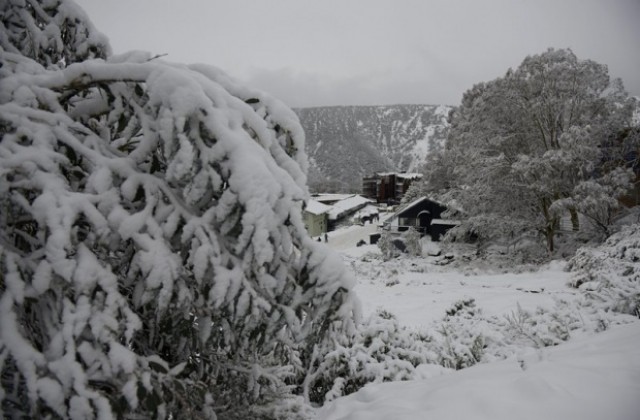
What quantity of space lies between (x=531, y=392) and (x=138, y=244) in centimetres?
272

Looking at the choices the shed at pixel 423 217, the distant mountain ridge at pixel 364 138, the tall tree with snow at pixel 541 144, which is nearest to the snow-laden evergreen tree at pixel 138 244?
the tall tree with snow at pixel 541 144

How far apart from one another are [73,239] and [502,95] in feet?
60.6

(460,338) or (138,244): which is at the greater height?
(138,244)

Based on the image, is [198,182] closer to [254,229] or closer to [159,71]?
[254,229]

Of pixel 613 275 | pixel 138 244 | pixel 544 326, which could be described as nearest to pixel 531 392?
pixel 138 244

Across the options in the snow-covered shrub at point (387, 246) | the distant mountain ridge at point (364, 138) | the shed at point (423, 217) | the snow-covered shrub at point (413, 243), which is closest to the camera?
the snow-covered shrub at point (413, 243)

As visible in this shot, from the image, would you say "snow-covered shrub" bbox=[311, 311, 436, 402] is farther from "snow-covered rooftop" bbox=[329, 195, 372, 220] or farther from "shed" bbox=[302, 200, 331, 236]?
"snow-covered rooftop" bbox=[329, 195, 372, 220]

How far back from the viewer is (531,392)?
7.97 feet

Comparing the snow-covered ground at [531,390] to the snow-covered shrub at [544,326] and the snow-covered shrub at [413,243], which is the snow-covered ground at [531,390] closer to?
the snow-covered shrub at [544,326]

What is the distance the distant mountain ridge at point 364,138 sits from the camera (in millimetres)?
122375

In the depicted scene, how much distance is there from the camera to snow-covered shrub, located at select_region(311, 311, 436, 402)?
13.1 feet

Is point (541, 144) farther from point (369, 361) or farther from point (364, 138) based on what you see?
point (364, 138)

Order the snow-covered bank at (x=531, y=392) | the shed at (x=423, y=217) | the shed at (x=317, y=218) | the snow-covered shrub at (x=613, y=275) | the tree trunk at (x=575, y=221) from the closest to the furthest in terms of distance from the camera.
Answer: the snow-covered bank at (x=531, y=392) < the snow-covered shrub at (x=613, y=275) < the tree trunk at (x=575, y=221) < the shed at (x=423, y=217) < the shed at (x=317, y=218)

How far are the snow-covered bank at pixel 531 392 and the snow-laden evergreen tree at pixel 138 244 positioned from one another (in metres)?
1.06
